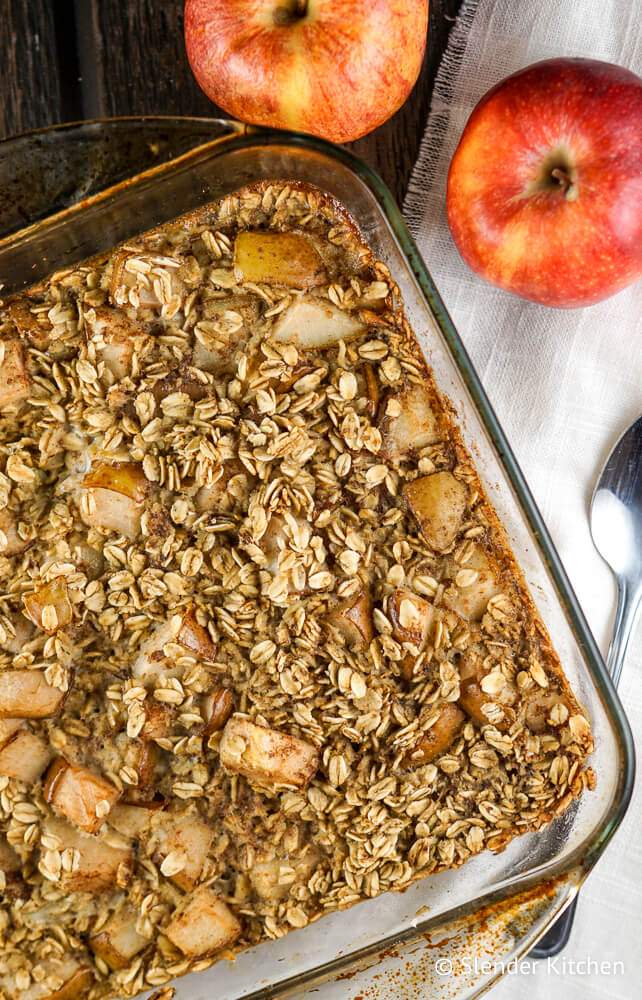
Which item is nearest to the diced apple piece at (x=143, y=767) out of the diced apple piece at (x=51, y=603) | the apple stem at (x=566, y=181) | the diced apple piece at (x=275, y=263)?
the diced apple piece at (x=51, y=603)

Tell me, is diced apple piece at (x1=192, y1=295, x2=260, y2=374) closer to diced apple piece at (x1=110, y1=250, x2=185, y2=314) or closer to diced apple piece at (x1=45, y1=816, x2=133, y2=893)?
diced apple piece at (x1=110, y1=250, x2=185, y2=314)

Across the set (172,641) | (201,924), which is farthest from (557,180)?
(201,924)

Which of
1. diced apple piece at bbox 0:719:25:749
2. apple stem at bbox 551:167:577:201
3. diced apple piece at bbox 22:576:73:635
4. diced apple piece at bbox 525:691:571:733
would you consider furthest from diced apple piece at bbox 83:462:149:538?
apple stem at bbox 551:167:577:201

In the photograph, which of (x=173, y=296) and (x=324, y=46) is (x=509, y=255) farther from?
(x=173, y=296)

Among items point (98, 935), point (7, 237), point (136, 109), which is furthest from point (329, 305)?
point (98, 935)

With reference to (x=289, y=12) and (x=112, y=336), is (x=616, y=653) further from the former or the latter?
(x=289, y=12)

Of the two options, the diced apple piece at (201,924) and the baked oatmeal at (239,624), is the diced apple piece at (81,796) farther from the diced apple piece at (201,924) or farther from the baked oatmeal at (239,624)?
the diced apple piece at (201,924)

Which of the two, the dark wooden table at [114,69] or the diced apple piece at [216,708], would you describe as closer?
the diced apple piece at [216,708]
